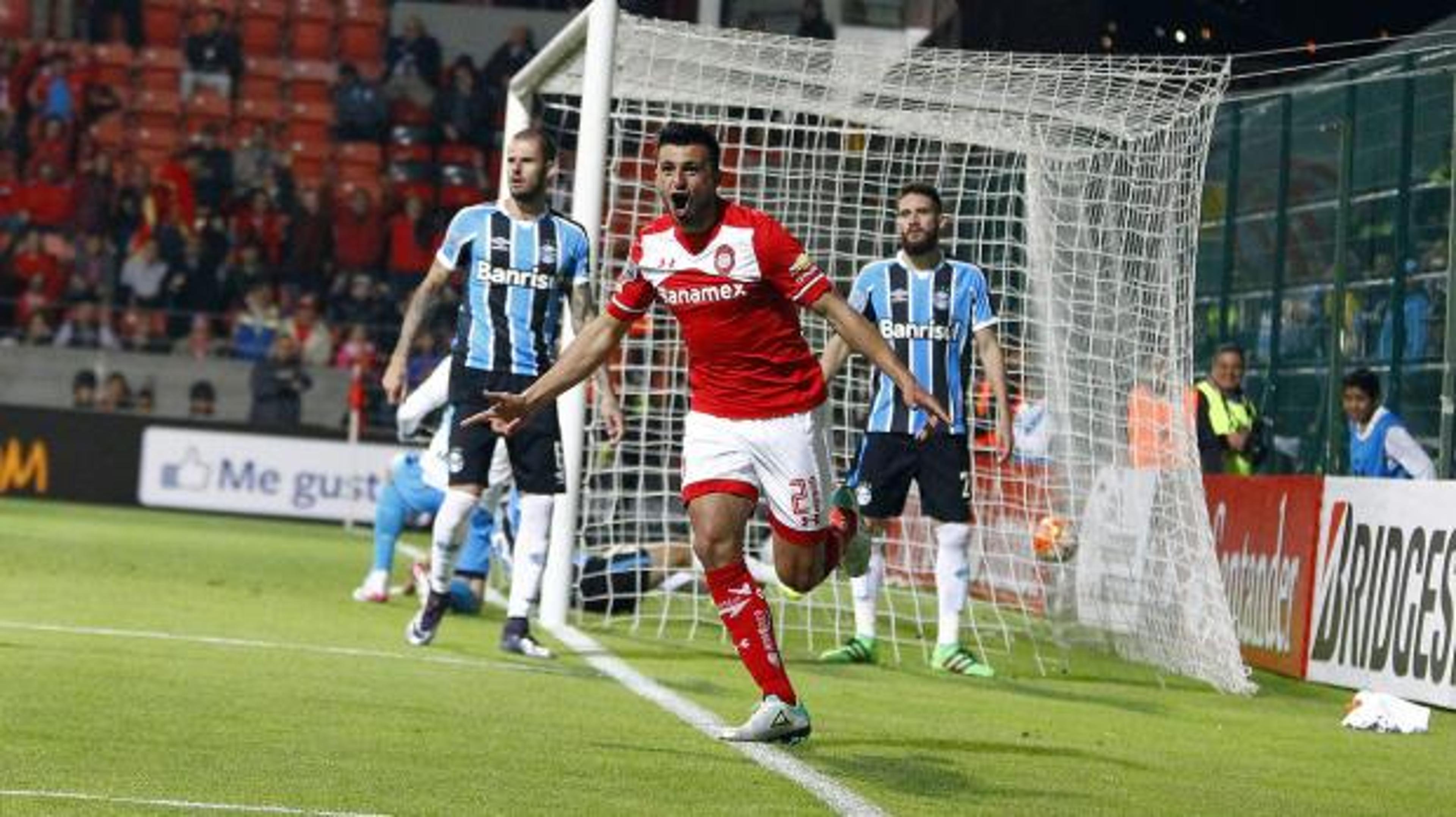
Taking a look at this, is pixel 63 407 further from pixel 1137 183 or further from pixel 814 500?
pixel 814 500

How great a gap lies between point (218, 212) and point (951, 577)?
750 inches

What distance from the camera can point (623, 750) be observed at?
7957mm

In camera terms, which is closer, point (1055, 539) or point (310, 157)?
point (1055, 539)

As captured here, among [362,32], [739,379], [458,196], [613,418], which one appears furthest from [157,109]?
[739,379]

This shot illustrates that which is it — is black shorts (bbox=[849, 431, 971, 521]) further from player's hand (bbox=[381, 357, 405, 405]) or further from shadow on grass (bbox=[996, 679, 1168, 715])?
player's hand (bbox=[381, 357, 405, 405])

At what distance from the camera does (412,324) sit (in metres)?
11.8

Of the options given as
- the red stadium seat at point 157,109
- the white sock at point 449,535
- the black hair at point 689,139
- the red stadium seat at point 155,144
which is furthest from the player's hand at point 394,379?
the red stadium seat at point 157,109

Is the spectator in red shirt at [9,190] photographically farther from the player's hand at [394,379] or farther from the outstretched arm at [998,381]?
the outstretched arm at [998,381]

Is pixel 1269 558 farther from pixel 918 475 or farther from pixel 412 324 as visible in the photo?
pixel 412 324

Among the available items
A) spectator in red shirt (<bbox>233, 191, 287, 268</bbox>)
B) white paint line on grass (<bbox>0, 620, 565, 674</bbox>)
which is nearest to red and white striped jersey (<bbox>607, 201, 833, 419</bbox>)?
white paint line on grass (<bbox>0, 620, 565, 674</bbox>)

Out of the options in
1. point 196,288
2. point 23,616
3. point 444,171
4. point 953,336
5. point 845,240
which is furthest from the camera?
point 444,171

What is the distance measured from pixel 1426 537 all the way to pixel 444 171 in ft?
67.0

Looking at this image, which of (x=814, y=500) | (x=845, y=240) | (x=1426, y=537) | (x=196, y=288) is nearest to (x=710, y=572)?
(x=814, y=500)

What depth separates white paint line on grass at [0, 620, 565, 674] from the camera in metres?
11.0
